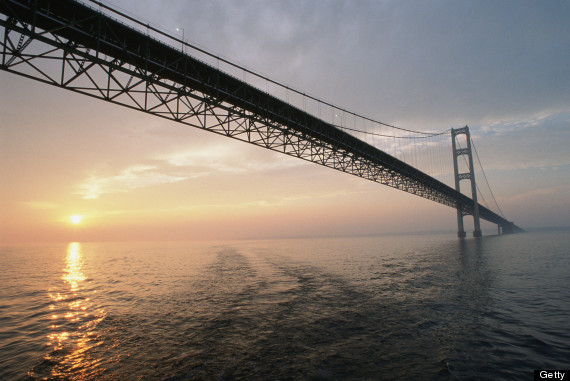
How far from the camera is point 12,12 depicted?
10742 millimetres

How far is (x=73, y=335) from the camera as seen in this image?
8.40m

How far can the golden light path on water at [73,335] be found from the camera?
240 inches

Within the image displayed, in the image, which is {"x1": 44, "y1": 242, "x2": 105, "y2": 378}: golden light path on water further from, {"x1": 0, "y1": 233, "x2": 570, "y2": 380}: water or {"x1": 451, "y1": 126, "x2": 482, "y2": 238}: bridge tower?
{"x1": 451, "y1": 126, "x2": 482, "y2": 238}: bridge tower

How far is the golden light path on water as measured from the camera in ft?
20.0

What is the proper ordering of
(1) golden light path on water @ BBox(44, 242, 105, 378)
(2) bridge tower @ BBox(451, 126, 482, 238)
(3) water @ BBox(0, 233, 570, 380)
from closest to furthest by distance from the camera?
1. (3) water @ BBox(0, 233, 570, 380)
2. (1) golden light path on water @ BBox(44, 242, 105, 378)
3. (2) bridge tower @ BBox(451, 126, 482, 238)

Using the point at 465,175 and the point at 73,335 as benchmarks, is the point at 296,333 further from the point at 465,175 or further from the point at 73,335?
the point at 465,175

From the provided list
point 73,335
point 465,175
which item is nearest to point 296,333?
point 73,335

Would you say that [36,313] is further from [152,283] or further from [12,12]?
[12,12]

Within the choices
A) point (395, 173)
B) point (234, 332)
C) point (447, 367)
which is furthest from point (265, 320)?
point (395, 173)

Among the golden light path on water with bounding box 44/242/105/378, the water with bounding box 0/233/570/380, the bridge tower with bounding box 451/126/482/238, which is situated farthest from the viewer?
the bridge tower with bounding box 451/126/482/238

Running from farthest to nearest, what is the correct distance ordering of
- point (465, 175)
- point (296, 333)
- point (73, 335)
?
point (465, 175), point (73, 335), point (296, 333)

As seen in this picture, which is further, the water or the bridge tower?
the bridge tower

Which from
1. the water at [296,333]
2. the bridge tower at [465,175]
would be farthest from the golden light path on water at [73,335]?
the bridge tower at [465,175]

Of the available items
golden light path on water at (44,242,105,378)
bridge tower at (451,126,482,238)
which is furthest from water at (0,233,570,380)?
bridge tower at (451,126,482,238)
